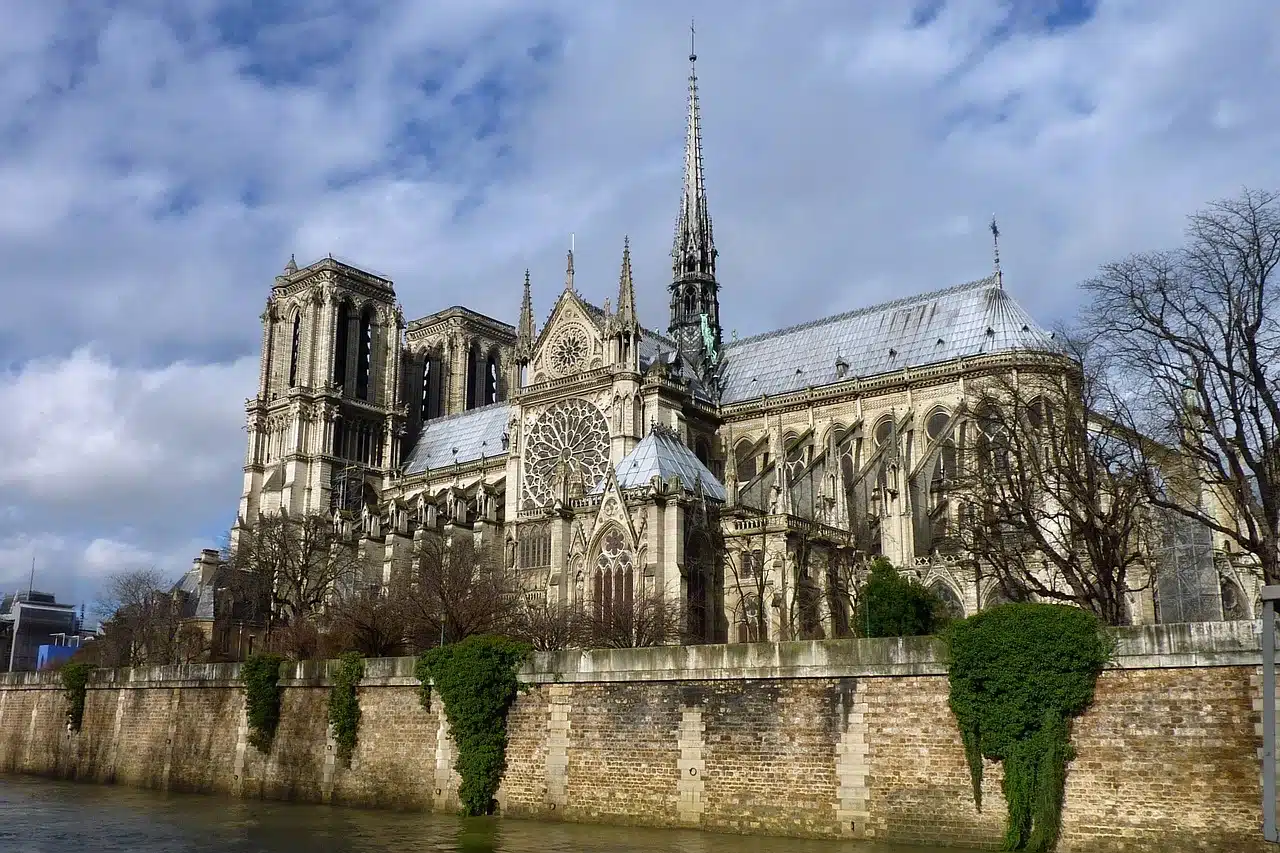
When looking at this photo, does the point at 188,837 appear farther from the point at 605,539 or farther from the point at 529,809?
the point at 605,539

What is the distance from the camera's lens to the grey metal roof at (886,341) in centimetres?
5291

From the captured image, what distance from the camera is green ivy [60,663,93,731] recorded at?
41.3 meters

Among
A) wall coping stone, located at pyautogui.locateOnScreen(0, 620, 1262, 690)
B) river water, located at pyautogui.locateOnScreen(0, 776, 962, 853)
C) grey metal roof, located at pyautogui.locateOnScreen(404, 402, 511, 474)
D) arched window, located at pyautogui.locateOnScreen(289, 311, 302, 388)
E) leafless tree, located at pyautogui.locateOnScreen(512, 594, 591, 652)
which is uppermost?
arched window, located at pyautogui.locateOnScreen(289, 311, 302, 388)

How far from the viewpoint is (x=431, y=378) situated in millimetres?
89875

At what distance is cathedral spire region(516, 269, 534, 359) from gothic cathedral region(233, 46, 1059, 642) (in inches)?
3.8

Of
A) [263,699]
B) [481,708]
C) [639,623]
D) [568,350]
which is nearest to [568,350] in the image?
[568,350]

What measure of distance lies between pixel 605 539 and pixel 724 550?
4.06 meters

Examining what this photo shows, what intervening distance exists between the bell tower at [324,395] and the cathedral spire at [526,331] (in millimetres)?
19767

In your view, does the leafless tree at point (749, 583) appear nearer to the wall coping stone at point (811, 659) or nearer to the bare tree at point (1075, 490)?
the bare tree at point (1075, 490)

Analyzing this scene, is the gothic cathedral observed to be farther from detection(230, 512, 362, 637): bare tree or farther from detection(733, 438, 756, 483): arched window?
detection(230, 512, 362, 637): bare tree

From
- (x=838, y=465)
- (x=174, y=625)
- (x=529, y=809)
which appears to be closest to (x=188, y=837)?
(x=529, y=809)

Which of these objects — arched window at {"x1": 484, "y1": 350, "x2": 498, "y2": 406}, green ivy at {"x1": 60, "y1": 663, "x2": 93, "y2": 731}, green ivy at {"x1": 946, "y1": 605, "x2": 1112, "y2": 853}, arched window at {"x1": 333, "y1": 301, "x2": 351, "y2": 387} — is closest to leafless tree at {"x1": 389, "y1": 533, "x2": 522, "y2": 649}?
green ivy at {"x1": 60, "y1": 663, "x2": 93, "y2": 731}

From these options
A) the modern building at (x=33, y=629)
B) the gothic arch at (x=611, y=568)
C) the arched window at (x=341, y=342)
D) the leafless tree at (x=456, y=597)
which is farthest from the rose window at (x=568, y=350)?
A: the modern building at (x=33, y=629)

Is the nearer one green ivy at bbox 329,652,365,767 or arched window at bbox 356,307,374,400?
green ivy at bbox 329,652,365,767
